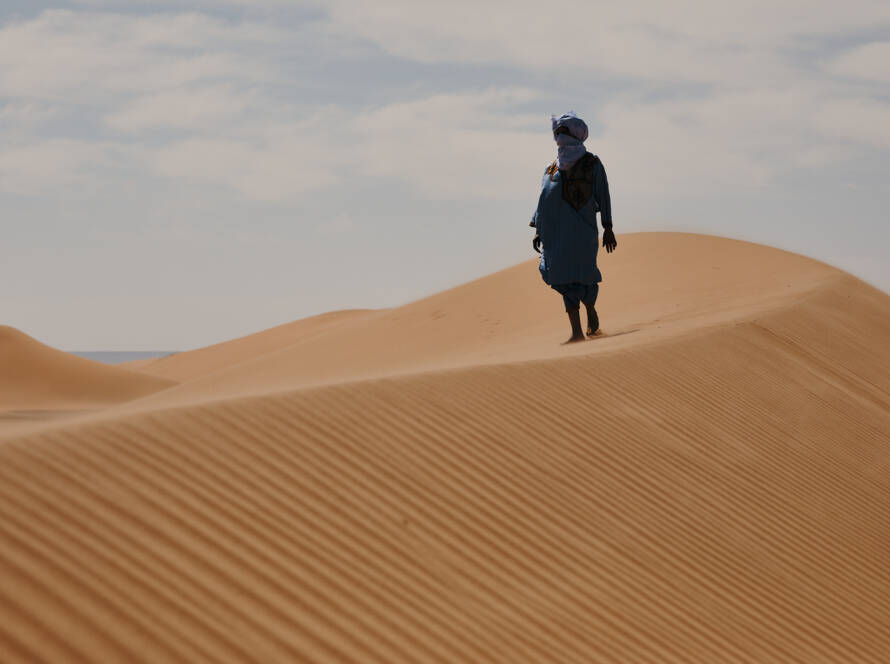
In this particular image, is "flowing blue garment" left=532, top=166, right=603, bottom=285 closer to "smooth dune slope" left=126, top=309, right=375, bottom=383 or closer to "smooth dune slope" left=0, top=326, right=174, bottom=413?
"smooth dune slope" left=0, top=326, right=174, bottom=413

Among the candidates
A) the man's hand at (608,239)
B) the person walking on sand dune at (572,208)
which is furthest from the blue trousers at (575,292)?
the man's hand at (608,239)

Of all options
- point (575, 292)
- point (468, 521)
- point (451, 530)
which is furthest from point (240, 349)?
point (451, 530)

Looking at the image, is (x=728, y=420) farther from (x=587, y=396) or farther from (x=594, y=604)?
(x=594, y=604)

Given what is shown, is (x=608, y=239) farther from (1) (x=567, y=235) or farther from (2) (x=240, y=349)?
(2) (x=240, y=349)

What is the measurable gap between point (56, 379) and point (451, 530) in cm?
2112

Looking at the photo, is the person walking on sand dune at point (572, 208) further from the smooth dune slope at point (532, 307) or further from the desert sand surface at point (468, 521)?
the smooth dune slope at point (532, 307)

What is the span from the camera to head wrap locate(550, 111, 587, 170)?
1135 centimetres

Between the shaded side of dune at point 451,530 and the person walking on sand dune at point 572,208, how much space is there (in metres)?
2.74

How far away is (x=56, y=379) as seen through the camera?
2467 cm

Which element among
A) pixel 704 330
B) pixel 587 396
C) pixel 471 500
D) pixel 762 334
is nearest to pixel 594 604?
pixel 471 500

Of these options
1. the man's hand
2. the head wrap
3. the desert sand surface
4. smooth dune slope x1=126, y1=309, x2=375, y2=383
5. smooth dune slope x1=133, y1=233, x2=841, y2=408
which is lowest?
smooth dune slope x1=126, y1=309, x2=375, y2=383

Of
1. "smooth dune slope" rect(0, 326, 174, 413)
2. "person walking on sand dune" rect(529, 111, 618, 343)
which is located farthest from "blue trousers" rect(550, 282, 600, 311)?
"smooth dune slope" rect(0, 326, 174, 413)

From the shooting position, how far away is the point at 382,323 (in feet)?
85.0

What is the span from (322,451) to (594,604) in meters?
1.71
